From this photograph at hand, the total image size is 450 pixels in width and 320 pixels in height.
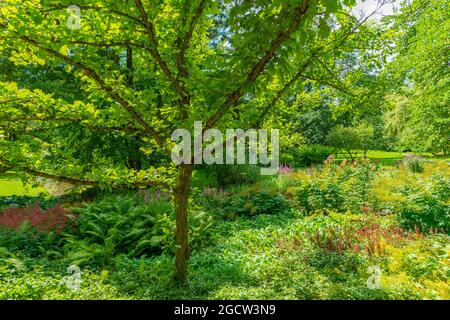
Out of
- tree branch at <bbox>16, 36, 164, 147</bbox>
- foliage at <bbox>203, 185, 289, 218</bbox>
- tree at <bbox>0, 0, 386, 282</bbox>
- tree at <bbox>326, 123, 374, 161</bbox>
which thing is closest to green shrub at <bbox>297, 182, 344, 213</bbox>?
foliage at <bbox>203, 185, 289, 218</bbox>

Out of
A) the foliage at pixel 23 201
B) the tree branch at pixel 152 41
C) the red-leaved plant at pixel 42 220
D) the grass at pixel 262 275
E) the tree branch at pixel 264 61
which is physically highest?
the tree branch at pixel 152 41

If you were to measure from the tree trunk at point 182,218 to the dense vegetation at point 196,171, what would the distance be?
0.02 meters

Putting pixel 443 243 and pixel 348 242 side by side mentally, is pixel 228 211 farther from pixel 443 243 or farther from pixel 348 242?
pixel 443 243

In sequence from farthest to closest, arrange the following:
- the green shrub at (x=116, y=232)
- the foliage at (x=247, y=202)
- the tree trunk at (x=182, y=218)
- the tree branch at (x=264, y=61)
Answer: the foliage at (x=247, y=202) < the green shrub at (x=116, y=232) < the tree trunk at (x=182, y=218) < the tree branch at (x=264, y=61)

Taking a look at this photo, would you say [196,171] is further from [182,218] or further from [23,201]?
[23,201]

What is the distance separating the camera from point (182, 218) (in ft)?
12.9

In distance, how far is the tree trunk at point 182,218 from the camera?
12.1 ft

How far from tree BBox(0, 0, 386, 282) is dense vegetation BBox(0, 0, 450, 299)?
0.02 meters

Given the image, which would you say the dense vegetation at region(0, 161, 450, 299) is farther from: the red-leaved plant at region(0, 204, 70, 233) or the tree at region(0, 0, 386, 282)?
the tree at region(0, 0, 386, 282)

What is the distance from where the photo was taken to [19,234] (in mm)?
6309

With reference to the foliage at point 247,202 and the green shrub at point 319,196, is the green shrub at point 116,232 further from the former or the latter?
the green shrub at point 319,196

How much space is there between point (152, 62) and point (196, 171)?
1.82 m

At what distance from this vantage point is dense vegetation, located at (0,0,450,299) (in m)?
2.88

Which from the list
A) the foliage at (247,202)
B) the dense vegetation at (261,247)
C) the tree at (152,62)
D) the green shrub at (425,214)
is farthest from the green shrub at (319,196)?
the tree at (152,62)
